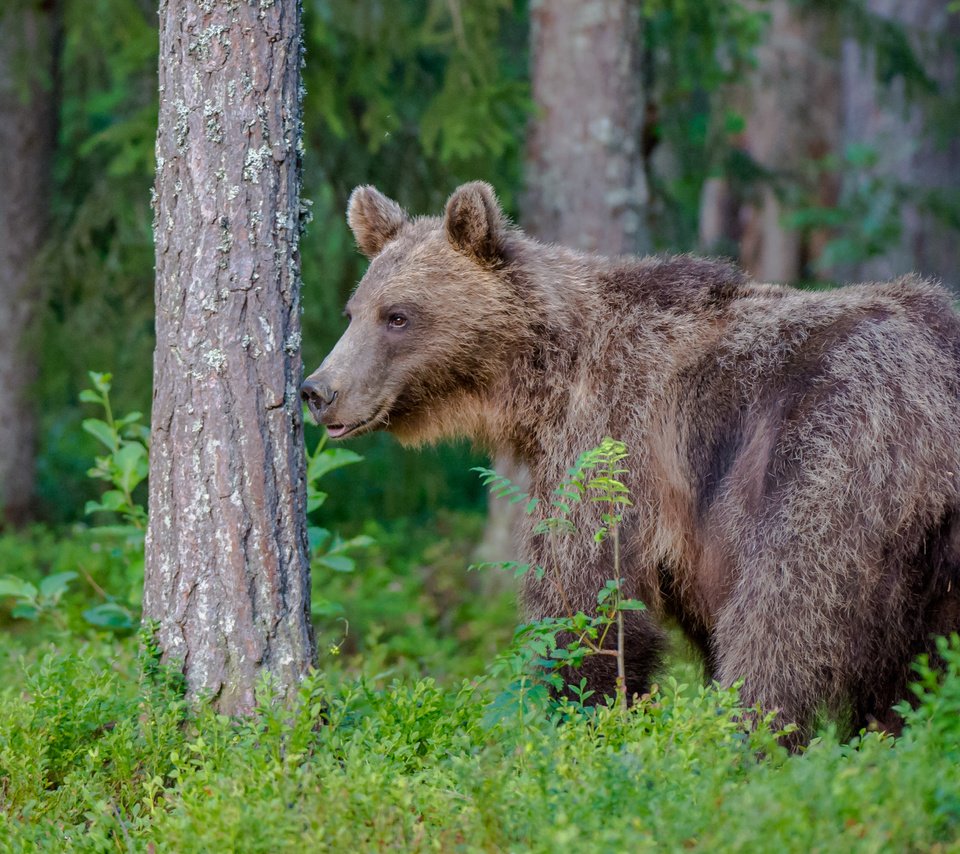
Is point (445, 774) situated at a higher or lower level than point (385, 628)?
higher

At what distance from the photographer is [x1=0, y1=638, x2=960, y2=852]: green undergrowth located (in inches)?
129

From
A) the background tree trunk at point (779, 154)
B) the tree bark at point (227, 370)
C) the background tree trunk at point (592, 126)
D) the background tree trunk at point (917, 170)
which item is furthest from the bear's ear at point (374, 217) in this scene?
the background tree trunk at point (917, 170)

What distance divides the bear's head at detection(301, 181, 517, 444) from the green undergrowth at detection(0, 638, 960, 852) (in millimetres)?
1478

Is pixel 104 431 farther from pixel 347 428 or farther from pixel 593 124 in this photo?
pixel 593 124

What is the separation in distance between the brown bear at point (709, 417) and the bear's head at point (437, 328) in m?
0.01

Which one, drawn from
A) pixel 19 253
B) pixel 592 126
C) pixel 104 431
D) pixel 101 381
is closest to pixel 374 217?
pixel 101 381

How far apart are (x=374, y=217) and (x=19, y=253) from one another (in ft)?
21.8

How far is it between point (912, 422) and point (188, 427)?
2808 mm

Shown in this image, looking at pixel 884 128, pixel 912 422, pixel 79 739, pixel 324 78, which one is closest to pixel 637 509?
pixel 912 422

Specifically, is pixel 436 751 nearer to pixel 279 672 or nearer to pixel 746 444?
pixel 279 672

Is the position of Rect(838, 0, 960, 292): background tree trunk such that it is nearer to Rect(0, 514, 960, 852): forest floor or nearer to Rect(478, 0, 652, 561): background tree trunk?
Rect(478, 0, 652, 561): background tree trunk

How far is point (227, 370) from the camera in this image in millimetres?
4848

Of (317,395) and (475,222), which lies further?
(475,222)

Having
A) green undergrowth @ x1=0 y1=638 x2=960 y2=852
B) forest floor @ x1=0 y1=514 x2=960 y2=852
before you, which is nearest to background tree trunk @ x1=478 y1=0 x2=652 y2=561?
forest floor @ x1=0 y1=514 x2=960 y2=852
